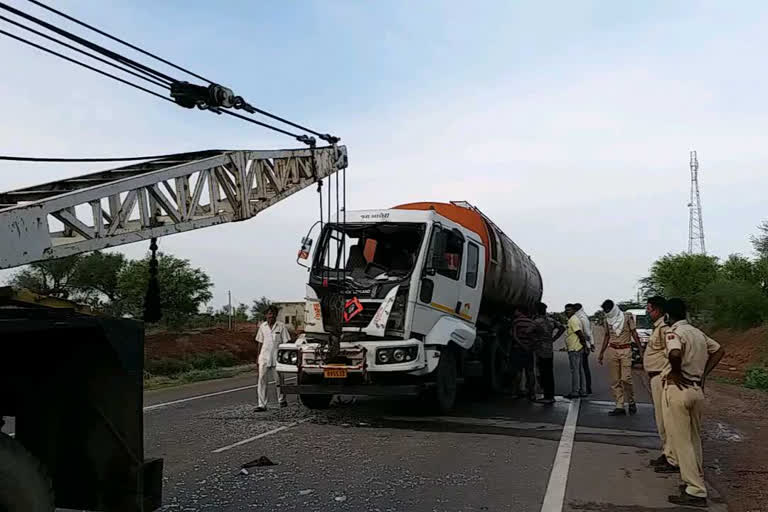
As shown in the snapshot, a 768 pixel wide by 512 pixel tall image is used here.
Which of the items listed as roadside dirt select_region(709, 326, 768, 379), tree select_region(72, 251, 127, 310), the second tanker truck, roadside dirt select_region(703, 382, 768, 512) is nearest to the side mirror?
the second tanker truck

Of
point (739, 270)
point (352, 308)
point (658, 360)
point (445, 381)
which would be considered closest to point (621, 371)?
point (445, 381)

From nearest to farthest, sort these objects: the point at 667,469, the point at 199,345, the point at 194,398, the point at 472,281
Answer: the point at 667,469
the point at 472,281
the point at 194,398
the point at 199,345

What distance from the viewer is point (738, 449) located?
9.25 meters

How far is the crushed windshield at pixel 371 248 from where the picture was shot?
1162 centimetres

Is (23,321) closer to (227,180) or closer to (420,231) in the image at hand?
(227,180)

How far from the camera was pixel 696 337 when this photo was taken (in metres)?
6.59

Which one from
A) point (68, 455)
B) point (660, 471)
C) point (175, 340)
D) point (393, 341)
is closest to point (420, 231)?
point (393, 341)

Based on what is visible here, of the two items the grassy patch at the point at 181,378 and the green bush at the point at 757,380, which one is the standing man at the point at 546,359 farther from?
the grassy patch at the point at 181,378

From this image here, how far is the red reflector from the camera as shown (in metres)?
10.8

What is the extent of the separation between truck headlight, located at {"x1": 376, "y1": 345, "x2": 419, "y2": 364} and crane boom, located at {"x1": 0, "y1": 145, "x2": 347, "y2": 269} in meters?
2.59

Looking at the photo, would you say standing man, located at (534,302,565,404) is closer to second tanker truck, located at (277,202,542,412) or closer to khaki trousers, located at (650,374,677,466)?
second tanker truck, located at (277,202,542,412)

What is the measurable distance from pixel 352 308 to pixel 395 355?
96 centimetres

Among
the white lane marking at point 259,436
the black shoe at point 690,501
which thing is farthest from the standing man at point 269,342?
the black shoe at point 690,501

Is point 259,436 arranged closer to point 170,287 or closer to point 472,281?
point 472,281
